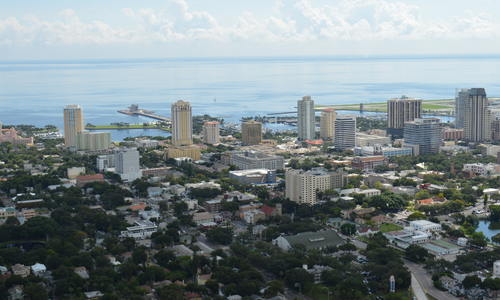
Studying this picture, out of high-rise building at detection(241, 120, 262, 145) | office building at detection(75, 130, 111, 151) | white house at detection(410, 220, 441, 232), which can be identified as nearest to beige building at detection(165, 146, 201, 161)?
office building at detection(75, 130, 111, 151)

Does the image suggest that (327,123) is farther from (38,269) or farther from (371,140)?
(38,269)

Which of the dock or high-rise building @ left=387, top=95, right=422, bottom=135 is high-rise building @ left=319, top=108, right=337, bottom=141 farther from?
the dock

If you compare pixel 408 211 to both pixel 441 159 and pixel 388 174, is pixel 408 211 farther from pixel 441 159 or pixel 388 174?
pixel 441 159

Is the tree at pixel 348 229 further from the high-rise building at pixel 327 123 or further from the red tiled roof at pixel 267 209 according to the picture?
the high-rise building at pixel 327 123

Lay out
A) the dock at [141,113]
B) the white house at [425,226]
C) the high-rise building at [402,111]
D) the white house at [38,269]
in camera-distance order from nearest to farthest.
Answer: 1. the white house at [38,269]
2. the white house at [425,226]
3. the high-rise building at [402,111]
4. the dock at [141,113]

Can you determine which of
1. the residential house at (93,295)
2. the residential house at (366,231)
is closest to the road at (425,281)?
the residential house at (366,231)

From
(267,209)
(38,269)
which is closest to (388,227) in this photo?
(267,209)
